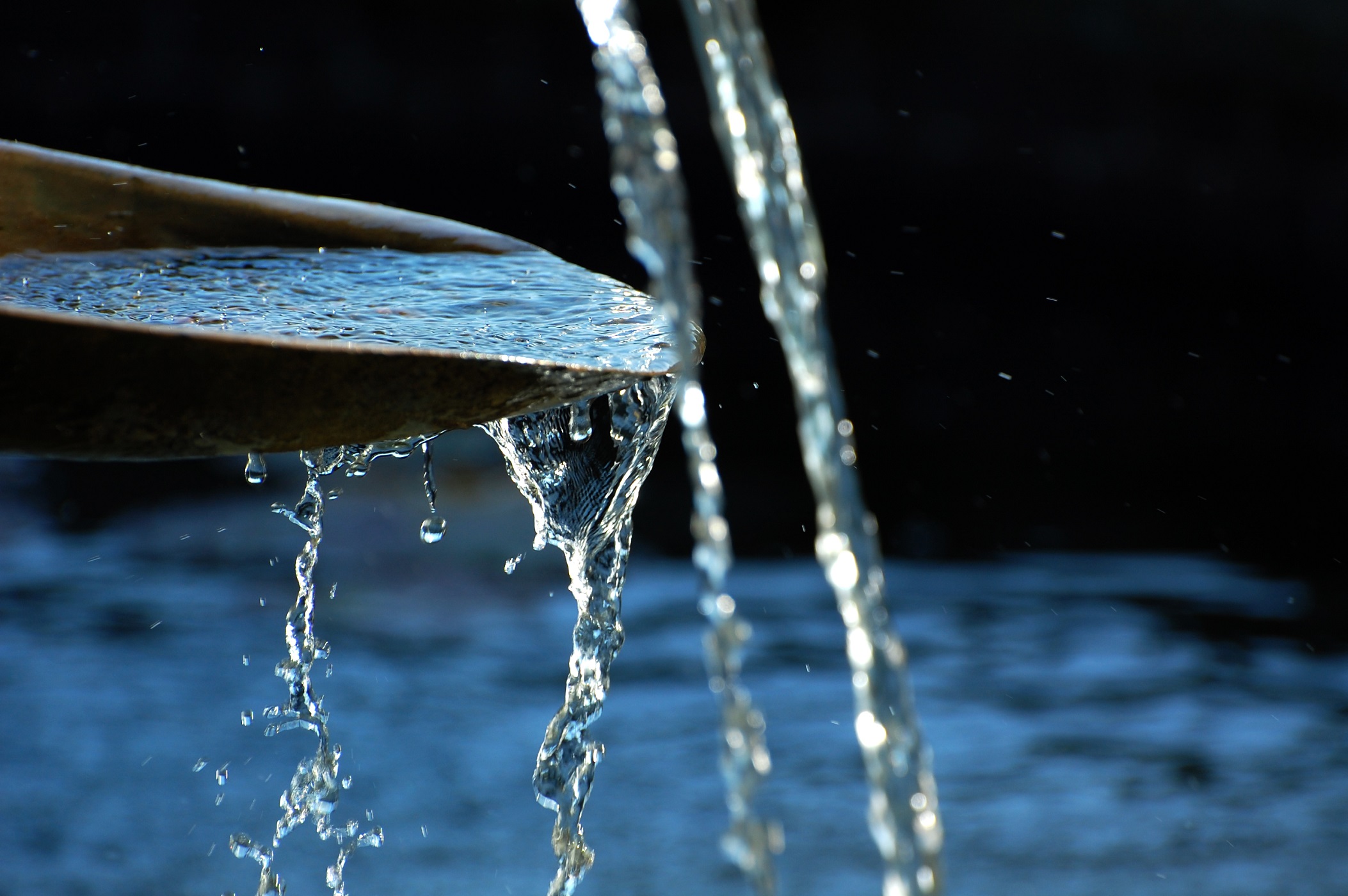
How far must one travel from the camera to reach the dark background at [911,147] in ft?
16.7

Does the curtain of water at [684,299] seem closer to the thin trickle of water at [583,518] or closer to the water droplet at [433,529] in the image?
the thin trickle of water at [583,518]

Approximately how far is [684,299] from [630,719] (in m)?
1.75

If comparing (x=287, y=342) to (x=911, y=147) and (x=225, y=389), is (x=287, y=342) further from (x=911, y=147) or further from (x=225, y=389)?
(x=911, y=147)

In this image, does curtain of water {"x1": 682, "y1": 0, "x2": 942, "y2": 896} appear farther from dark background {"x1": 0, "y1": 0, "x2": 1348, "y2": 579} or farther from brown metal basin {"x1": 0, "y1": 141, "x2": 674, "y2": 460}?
dark background {"x1": 0, "y1": 0, "x2": 1348, "y2": 579}

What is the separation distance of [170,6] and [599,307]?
4.90 metres

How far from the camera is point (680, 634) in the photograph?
9.15 feet

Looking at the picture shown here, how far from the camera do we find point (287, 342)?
0.85 meters

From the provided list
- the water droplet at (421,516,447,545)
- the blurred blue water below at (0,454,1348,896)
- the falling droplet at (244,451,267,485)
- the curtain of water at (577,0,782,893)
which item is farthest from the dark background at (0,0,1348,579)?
the curtain of water at (577,0,782,893)

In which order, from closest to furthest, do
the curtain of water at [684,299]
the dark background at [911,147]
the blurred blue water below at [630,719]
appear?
the curtain of water at [684,299]
the blurred blue water below at [630,719]
the dark background at [911,147]

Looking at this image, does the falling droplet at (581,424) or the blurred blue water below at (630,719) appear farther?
the blurred blue water below at (630,719)

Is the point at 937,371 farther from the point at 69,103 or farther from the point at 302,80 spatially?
the point at 69,103

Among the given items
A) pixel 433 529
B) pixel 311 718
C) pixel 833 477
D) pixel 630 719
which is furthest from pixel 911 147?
pixel 833 477

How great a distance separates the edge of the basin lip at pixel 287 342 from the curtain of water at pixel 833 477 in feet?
0.46

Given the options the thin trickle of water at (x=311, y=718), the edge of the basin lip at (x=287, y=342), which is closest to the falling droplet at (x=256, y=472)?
the thin trickle of water at (x=311, y=718)
